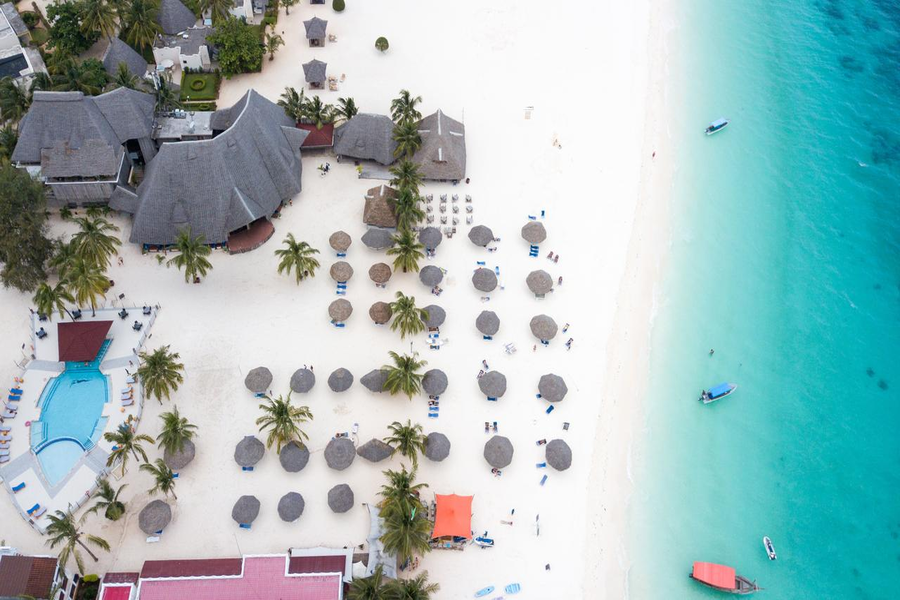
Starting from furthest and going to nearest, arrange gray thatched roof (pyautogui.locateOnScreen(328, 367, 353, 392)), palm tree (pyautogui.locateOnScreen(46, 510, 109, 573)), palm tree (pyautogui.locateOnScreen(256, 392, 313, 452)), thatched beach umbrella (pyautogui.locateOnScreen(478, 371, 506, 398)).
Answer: thatched beach umbrella (pyautogui.locateOnScreen(478, 371, 506, 398)), gray thatched roof (pyautogui.locateOnScreen(328, 367, 353, 392)), palm tree (pyautogui.locateOnScreen(256, 392, 313, 452)), palm tree (pyautogui.locateOnScreen(46, 510, 109, 573))

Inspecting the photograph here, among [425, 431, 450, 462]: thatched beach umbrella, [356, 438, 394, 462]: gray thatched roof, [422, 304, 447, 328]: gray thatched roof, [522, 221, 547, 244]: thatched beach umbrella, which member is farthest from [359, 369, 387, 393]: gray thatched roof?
[522, 221, 547, 244]: thatched beach umbrella

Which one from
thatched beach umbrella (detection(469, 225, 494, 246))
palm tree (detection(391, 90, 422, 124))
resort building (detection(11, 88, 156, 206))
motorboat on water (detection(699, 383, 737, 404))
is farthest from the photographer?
palm tree (detection(391, 90, 422, 124))

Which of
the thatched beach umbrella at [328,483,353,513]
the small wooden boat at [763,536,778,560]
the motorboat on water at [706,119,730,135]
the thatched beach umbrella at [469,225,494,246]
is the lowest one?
the small wooden boat at [763,536,778,560]

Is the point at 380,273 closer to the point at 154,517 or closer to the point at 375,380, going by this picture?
the point at 375,380

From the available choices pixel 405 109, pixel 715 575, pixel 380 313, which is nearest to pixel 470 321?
pixel 380 313

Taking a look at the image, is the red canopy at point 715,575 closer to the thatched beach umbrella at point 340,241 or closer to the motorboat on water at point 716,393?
the motorboat on water at point 716,393

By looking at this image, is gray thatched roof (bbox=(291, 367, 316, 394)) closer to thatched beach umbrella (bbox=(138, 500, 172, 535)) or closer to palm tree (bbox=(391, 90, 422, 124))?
thatched beach umbrella (bbox=(138, 500, 172, 535))

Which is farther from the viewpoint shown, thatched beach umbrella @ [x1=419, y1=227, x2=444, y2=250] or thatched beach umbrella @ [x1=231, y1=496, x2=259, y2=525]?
thatched beach umbrella @ [x1=419, y1=227, x2=444, y2=250]

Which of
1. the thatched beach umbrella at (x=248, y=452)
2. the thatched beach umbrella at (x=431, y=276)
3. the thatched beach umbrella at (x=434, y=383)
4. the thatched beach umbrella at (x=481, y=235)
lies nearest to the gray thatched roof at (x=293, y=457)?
the thatched beach umbrella at (x=248, y=452)
